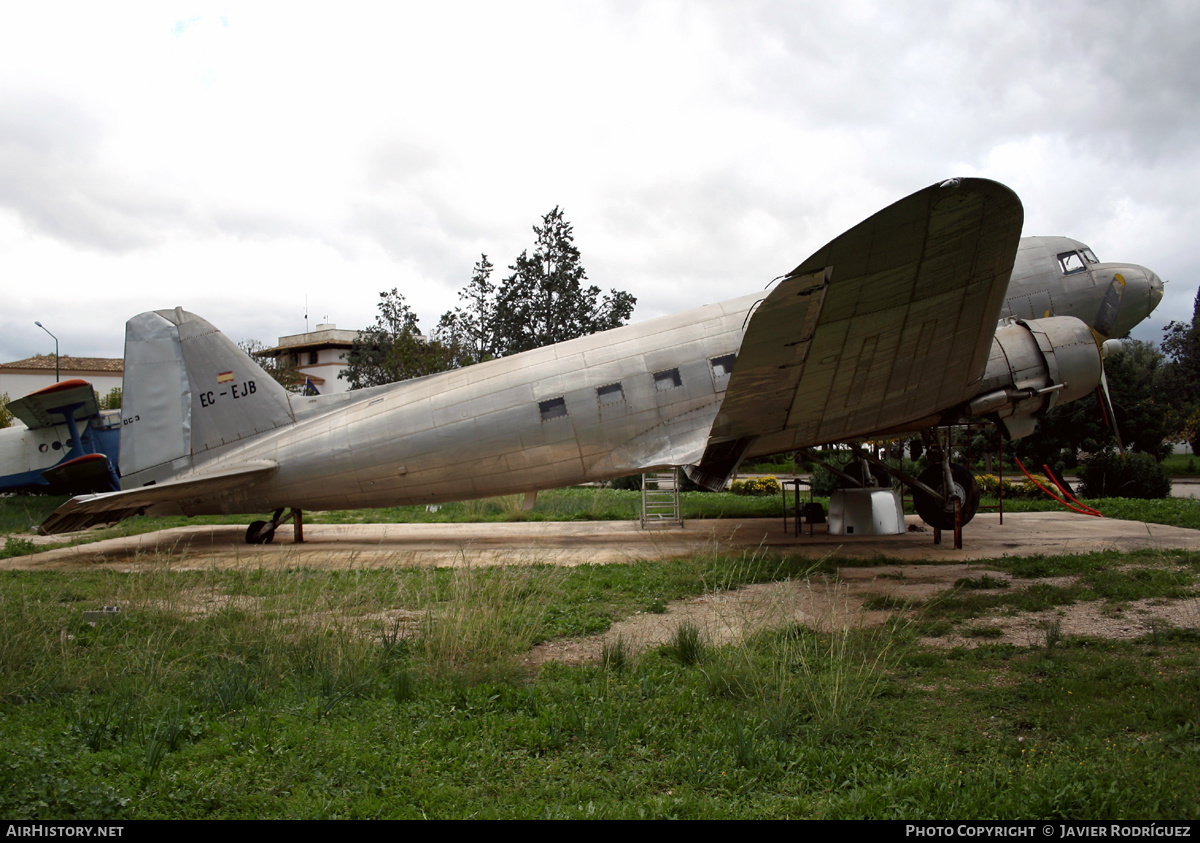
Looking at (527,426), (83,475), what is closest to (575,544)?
(527,426)

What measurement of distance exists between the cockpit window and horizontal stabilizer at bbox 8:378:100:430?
77.6ft

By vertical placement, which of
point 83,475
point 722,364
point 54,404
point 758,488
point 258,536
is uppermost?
point 54,404

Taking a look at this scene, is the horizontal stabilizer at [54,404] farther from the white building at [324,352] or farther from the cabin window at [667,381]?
the white building at [324,352]

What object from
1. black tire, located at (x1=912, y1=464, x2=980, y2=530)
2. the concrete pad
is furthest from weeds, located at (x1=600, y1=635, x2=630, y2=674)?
black tire, located at (x1=912, y1=464, x2=980, y2=530)

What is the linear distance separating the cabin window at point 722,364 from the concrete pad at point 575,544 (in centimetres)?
288

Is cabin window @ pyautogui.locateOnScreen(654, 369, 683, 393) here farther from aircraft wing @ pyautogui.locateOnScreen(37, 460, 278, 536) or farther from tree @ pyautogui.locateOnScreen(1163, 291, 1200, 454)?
tree @ pyautogui.locateOnScreen(1163, 291, 1200, 454)

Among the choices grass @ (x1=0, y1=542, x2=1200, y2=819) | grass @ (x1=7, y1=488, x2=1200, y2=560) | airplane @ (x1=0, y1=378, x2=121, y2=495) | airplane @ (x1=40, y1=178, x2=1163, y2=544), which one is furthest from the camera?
airplane @ (x1=0, y1=378, x2=121, y2=495)

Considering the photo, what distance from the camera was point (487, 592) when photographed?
25.8 ft

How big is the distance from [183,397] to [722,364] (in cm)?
1016

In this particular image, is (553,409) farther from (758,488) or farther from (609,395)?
(758,488)

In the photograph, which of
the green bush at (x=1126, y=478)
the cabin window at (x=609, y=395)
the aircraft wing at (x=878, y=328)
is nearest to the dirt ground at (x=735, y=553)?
the aircraft wing at (x=878, y=328)

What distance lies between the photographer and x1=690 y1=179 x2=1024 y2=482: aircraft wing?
704 cm

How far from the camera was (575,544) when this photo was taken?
47.1 ft

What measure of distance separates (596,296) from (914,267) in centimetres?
2564
